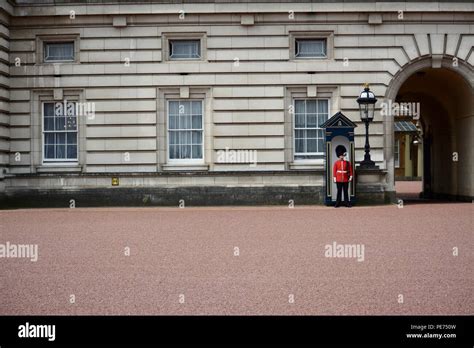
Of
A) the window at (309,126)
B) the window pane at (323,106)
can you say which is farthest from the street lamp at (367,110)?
the window at (309,126)

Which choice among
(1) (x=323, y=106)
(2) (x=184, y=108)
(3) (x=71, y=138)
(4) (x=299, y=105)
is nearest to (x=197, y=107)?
(2) (x=184, y=108)

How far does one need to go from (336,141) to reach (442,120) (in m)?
7.34

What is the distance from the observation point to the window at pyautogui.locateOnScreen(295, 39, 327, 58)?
70.3 ft

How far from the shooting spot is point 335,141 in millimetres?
19797

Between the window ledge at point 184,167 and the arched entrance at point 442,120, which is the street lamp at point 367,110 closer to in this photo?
the arched entrance at point 442,120

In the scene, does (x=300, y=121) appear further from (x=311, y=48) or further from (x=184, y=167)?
(x=184, y=167)

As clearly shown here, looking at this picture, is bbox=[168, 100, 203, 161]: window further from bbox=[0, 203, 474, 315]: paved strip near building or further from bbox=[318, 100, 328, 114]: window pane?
bbox=[0, 203, 474, 315]: paved strip near building

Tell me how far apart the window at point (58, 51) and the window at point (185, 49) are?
3335 mm

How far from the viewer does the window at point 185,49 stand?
21422mm

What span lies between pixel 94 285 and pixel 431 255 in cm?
471
